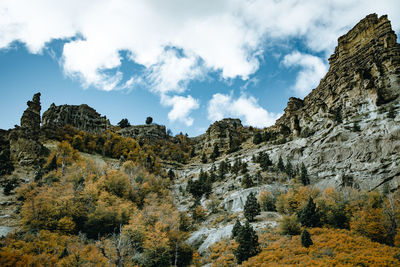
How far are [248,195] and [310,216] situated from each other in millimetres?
15301

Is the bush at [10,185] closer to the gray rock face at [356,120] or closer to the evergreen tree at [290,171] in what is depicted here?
the evergreen tree at [290,171]

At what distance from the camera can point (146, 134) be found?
126m

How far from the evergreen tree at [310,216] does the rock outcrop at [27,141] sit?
2751 inches

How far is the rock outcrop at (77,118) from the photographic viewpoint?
103369mm

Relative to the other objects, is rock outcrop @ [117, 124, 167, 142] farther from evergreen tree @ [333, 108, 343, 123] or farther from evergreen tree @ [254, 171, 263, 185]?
evergreen tree @ [333, 108, 343, 123]

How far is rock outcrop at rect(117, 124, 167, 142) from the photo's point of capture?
123 metres

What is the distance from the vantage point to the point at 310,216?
3584 cm

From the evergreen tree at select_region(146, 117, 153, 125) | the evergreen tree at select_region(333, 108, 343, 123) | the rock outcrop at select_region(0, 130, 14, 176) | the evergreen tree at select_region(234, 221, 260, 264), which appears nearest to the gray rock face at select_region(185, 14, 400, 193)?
the evergreen tree at select_region(333, 108, 343, 123)

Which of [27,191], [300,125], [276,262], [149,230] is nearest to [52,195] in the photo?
[27,191]

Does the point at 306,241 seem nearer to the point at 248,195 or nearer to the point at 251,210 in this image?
the point at 251,210

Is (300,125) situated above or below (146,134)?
below

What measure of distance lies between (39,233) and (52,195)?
32.5ft

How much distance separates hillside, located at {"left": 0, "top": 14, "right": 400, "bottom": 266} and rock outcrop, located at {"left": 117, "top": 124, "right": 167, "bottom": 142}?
31483 millimetres

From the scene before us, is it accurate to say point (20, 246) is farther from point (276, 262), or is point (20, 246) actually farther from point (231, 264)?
point (276, 262)
